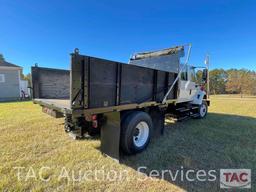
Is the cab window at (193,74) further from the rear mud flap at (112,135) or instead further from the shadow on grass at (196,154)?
the rear mud flap at (112,135)

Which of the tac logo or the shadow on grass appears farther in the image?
the shadow on grass

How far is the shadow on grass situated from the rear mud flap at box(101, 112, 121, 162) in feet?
0.95

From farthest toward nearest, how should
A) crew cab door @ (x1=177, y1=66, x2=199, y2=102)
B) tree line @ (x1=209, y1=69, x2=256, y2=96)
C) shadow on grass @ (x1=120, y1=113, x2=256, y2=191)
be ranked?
tree line @ (x1=209, y1=69, x2=256, y2=96) < crew cab door @ (x1=177, y1=66, x2=199, y2=102) < shadow on grass @ (x1=120, y1=113, x2=256, y2=191)

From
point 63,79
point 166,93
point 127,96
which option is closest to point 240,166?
point 166,93

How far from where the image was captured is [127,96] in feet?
10.3

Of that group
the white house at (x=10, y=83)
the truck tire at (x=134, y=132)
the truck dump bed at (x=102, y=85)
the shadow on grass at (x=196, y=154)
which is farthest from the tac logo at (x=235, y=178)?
the white house at (x=10, y=83)

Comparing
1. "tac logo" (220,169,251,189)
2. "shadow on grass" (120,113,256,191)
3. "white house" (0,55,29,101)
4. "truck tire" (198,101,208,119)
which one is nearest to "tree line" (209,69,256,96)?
"truck tire" (198,101,208,119)

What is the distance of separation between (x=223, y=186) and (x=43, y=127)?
5.18 metres

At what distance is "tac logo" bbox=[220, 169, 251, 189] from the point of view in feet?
7.88

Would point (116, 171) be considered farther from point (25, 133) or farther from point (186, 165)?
point (25, 133)

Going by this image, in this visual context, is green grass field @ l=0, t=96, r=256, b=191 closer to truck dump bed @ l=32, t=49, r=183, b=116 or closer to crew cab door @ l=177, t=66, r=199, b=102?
truck dump bed @ l=32, t=49, r=183, b=116

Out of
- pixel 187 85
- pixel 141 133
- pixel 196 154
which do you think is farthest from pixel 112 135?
pixel 187 85

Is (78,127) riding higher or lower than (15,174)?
higher

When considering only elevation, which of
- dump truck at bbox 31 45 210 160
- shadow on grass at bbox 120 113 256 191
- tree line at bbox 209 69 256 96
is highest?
tree line at bbox 209 69 256 96
